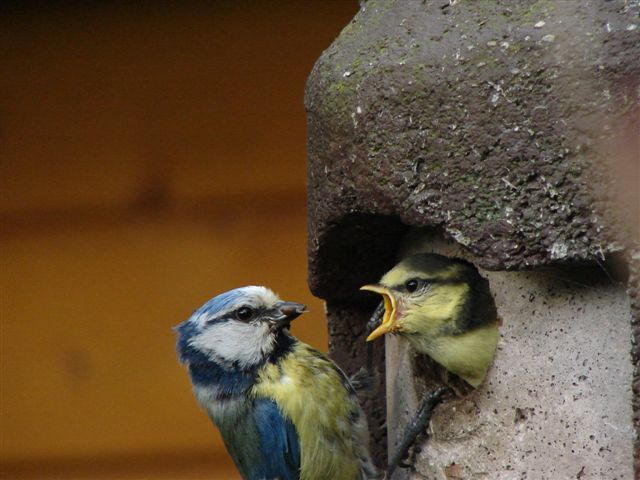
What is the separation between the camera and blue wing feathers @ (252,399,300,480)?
262cm

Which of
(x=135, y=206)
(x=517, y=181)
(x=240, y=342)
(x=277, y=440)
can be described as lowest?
(x=277, y=440)

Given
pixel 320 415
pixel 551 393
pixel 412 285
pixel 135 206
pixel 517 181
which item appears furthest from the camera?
pixel 135 206

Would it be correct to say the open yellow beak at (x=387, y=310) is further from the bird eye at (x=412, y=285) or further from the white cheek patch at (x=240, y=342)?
the white cheek patch at (x=240, y=342)

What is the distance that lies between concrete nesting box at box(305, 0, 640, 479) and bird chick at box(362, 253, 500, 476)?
4 cm

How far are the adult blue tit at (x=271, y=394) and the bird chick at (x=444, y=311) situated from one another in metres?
0.36

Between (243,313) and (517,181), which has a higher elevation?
(517,181)

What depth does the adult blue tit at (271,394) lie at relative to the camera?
260 centimetres

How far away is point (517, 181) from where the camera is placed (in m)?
1.98

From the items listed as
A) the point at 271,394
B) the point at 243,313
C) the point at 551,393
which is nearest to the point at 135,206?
the point at 243,313

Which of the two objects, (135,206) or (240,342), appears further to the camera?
(135,206)

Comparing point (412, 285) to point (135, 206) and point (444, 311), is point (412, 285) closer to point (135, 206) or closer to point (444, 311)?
point (444, 311)

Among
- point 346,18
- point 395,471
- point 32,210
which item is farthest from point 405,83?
point 32,210

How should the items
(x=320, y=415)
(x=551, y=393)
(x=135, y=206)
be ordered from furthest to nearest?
(x=135, y=206), (x=320, y=415), (x=551, y=393)

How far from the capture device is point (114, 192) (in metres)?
3.31
